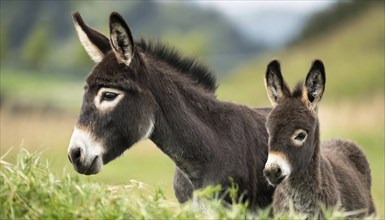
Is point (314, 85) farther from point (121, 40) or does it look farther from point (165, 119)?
point (121, 40)

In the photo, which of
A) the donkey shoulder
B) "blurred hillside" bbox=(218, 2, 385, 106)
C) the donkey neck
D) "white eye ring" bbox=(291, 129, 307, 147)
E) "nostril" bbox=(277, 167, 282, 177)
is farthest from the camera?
"blurred hillside" bbox=(218, 2, 385, 106)

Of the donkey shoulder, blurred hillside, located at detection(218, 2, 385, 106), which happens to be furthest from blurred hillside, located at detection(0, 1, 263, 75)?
the donkey shoulder

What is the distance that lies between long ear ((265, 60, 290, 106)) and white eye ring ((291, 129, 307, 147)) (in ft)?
1.55

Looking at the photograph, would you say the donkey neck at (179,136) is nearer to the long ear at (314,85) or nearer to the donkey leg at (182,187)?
the donkey leg at (182,187)

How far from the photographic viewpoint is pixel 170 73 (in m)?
8.26

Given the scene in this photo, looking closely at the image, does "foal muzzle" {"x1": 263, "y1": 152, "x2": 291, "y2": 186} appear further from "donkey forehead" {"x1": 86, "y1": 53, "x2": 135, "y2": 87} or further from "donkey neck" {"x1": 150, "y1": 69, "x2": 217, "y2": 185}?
"donkey forehead" {"x1": 86, "y1": 53, "x2": 135, "y2": 87}

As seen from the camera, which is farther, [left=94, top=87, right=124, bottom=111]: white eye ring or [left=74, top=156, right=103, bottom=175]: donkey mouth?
[left=94, top=87, right=124, bottom=111]: white eye ring

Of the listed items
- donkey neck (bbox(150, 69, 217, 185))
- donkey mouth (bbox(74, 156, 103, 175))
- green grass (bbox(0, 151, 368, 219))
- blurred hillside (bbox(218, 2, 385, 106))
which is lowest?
green grass (bbox(0, 151, 368, 219))

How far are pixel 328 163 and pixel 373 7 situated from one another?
4801 centimetres

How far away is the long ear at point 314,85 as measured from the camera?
8117mm

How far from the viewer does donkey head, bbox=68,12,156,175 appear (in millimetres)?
7555

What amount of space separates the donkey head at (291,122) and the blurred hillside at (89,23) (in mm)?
71170

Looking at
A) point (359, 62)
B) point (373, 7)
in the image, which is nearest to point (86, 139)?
point (359, 62)

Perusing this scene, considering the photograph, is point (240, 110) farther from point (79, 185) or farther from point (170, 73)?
point (79, 185)
